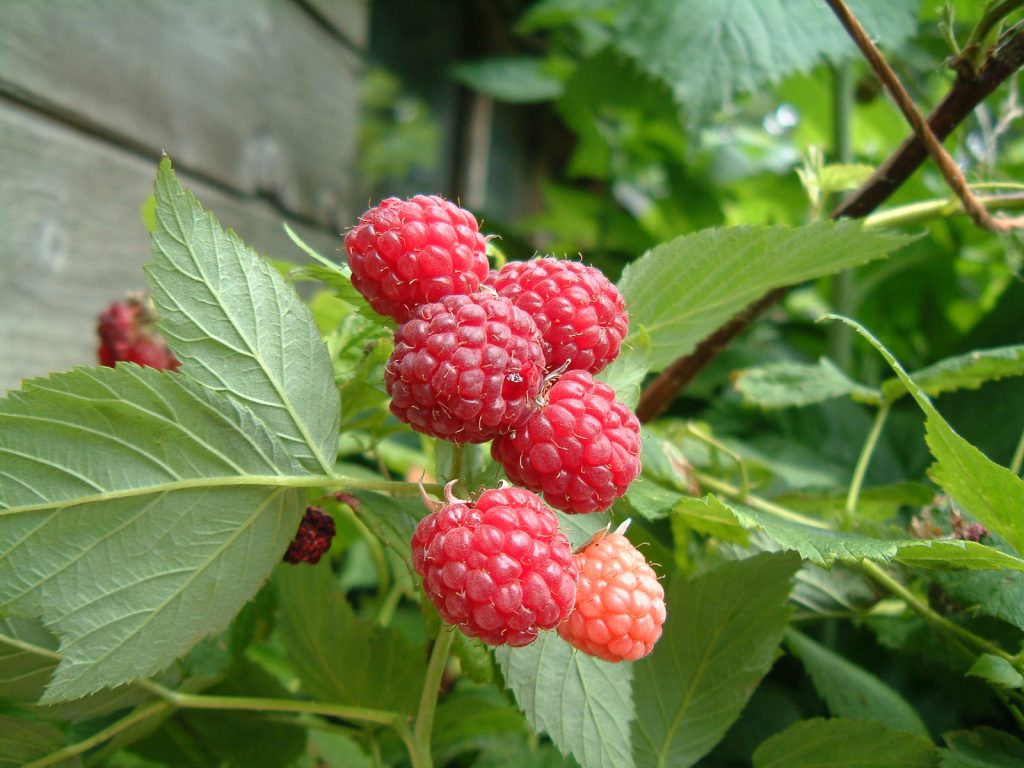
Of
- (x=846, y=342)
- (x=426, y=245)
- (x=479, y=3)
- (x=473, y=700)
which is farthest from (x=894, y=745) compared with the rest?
(x=479, y=3)

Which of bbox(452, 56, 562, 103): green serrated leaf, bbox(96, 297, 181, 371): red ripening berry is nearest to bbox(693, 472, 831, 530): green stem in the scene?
bbox(96, 297, 181, 371): red ripening berry

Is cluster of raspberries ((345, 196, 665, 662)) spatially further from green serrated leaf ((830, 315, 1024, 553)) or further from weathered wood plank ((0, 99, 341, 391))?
weathered wood plank ((0, 99, 341, 391))

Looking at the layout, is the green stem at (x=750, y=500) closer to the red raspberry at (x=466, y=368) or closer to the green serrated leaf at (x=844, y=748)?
the green serrated leaf at (x=844, y=748)

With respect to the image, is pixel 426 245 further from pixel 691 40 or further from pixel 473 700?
pixel 691 40

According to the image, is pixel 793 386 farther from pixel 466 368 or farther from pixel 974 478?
pixel 466 368

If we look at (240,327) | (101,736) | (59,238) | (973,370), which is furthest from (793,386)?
(59,238)

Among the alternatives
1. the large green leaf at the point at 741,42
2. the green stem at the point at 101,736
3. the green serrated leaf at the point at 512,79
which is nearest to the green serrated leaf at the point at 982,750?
the green stem at the point at 101,736
